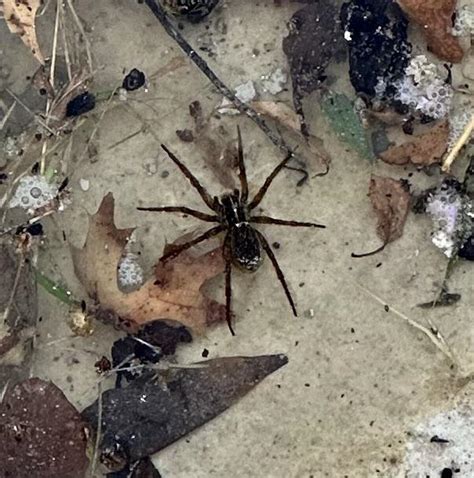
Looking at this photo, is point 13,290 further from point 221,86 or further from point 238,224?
point 221,86

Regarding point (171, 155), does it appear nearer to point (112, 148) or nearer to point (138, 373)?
point (112, 148)

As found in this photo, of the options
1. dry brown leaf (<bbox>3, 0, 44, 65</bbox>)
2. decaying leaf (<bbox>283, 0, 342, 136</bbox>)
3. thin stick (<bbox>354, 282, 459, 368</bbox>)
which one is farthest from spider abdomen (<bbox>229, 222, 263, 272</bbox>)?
dry brown leaf (<bbox>3, 0, 44, 65</bbox>)

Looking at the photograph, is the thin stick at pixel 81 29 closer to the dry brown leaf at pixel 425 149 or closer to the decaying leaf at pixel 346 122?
the decaying leaf at pixel 346 122

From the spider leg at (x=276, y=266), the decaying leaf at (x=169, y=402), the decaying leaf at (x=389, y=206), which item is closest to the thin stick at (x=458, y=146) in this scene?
the decaying leaf at (x=389, y=206)

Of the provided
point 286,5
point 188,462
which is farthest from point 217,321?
point 286,5

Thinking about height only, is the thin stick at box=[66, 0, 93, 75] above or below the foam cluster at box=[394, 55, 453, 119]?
above

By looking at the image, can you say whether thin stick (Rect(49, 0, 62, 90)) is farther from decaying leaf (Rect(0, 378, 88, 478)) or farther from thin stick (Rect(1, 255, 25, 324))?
decaying leaf (Rect(0, 378, 88, 478))
